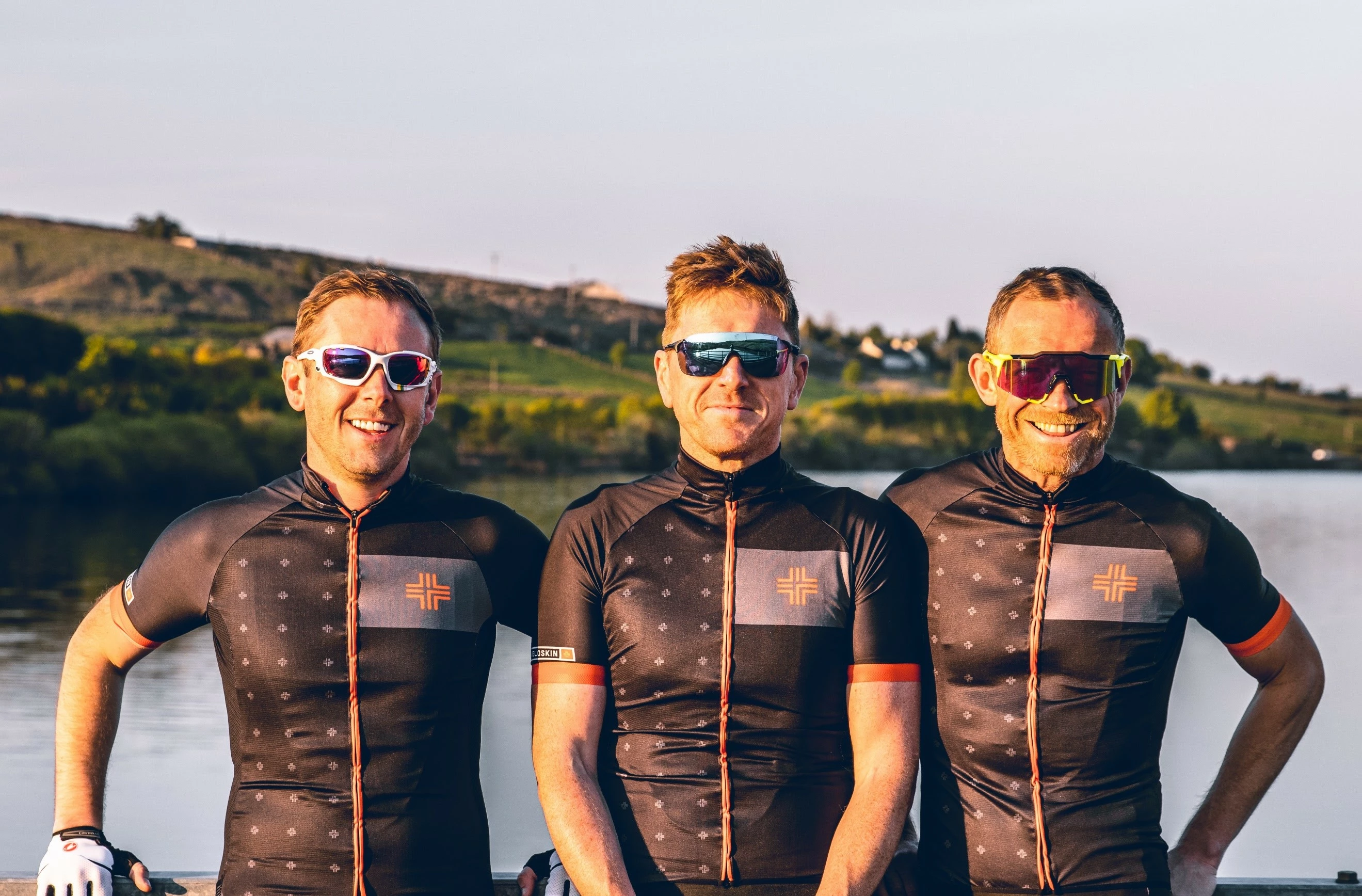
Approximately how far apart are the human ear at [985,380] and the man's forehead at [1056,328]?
64 millimetres

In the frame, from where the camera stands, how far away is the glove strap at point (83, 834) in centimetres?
391

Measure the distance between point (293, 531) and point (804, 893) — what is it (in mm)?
1708

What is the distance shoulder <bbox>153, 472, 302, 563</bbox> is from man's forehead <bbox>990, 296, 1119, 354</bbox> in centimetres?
208

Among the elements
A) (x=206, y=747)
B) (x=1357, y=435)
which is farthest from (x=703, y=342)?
(x=1357, y=435)

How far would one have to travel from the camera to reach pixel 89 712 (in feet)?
13.4

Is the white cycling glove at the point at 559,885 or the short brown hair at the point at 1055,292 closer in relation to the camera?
the white cycling glove at the point at 559,885

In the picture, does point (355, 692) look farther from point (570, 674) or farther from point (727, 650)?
point (727, 650)

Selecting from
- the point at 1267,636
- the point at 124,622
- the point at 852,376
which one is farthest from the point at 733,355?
the point at 852,376

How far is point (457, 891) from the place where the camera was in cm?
387

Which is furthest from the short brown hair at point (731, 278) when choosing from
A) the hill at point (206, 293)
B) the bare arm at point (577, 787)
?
the hill at point (206, 293)

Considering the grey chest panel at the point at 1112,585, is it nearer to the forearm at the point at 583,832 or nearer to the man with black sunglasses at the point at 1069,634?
the man with black sunglasses at the point at 1069,634

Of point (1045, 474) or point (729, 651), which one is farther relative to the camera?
point (1045, 474)

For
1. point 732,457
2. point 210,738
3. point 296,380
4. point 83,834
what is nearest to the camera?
point 83,834

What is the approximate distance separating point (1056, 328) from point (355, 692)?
2205mm
